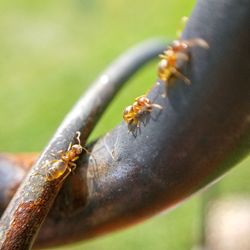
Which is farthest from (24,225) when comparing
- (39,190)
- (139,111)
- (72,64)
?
(72,64)

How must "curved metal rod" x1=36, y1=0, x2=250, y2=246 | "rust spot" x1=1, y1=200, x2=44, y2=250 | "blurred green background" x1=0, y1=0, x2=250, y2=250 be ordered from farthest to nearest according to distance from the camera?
1. "blurred green background" x1=0, y1=0, x2=250, y2=250
2. "rust spot" x1=1, y1=200, x2=44, y2=250
3. "curved metal rod" x1=36, y1=0, x2=250, y2=246

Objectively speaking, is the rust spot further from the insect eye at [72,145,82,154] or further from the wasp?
the wasp

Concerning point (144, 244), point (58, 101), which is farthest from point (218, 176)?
point (58, 101)

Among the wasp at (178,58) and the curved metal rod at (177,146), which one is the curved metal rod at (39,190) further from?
the wasp at (178,58)

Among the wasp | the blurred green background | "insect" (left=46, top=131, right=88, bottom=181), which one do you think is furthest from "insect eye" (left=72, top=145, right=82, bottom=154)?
the blurred green background

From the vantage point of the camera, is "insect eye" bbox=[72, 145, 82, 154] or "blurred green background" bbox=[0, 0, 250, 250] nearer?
"insect eye" bbox=[72, 145, 82, 154]

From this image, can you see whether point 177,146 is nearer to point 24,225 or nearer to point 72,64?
point 24,225

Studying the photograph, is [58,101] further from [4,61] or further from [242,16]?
[242,16]
